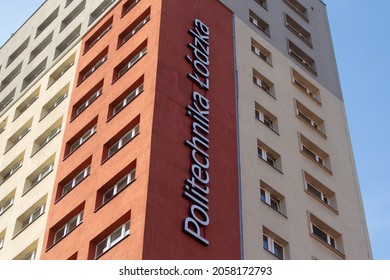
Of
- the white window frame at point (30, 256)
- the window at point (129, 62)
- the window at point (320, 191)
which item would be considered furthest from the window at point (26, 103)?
the window at point (320, 191)

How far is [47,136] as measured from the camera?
44.2 metres

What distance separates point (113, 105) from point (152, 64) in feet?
10.2

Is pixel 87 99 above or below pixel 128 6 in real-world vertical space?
below

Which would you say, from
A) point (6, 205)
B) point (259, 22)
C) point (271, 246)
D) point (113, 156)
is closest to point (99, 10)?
point (259, 22)

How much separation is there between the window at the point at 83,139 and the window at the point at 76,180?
1.67m

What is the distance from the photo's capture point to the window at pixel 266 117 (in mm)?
41375

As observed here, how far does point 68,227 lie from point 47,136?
8.84 metres

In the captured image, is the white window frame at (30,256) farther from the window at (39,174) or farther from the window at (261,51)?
the window at (261,51)

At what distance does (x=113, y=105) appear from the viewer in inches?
1563

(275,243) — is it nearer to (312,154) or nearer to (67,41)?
(312,154)

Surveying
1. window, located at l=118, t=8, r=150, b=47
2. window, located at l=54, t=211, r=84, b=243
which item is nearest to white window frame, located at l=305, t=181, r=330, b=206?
window, located at l=54, t=211, r=84, b=243

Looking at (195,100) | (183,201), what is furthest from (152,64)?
(183,201)

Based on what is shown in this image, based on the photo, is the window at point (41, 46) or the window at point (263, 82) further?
the window at point (41, 46)
